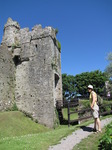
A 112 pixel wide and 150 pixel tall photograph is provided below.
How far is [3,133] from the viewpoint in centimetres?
1416

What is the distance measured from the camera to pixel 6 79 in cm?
2036

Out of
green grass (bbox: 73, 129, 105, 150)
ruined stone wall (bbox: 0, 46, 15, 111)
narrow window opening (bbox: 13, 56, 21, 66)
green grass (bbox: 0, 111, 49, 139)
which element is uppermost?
narrow window opening (bbox: 13, 56, 21, 66)

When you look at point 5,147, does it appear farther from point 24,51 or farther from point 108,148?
point 24,51

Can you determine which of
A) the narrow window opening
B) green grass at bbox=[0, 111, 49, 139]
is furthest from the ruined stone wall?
green grass at bbox=[0, 111, 49, 139]

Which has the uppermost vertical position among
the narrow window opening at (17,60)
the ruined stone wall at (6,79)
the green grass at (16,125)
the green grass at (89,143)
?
the narrow window opening at (17,60)

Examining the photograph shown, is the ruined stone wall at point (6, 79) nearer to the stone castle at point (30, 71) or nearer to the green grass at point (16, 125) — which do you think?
the stone castle at point (30, 71)

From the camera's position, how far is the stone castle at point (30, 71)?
20.0 m

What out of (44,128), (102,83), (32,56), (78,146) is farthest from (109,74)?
(78,146)

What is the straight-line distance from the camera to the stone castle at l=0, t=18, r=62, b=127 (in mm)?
19984

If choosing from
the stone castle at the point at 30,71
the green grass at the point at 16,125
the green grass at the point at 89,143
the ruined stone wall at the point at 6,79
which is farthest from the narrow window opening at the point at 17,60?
the green grass at the point at 89,143

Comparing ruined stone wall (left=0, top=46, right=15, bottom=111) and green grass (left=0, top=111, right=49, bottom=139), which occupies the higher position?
ruined stone wall (left=0, top=46, right=15, bottom=111)

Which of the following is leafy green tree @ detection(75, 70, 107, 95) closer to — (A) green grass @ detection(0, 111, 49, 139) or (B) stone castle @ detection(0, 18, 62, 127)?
(B) stone castle @ detection(0, 18, 62, 127)

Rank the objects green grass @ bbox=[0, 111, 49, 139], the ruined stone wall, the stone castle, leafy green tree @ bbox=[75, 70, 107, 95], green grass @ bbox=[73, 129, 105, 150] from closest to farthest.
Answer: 1. green grass @ bbox=[73, 129, 105, 150]
2. green grass @ bbox=[0, 111, 49, 139]
3. the ruined stone wall
4. the stone castle
5. leafy green tree @ bbox=[75, 70, 107, 95]

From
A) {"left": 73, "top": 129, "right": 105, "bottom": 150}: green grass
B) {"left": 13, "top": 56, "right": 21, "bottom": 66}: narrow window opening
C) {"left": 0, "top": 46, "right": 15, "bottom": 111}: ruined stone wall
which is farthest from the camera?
{"left": 13, "top": 56, "right": 21, "bottom": 66}: narrow window opening
